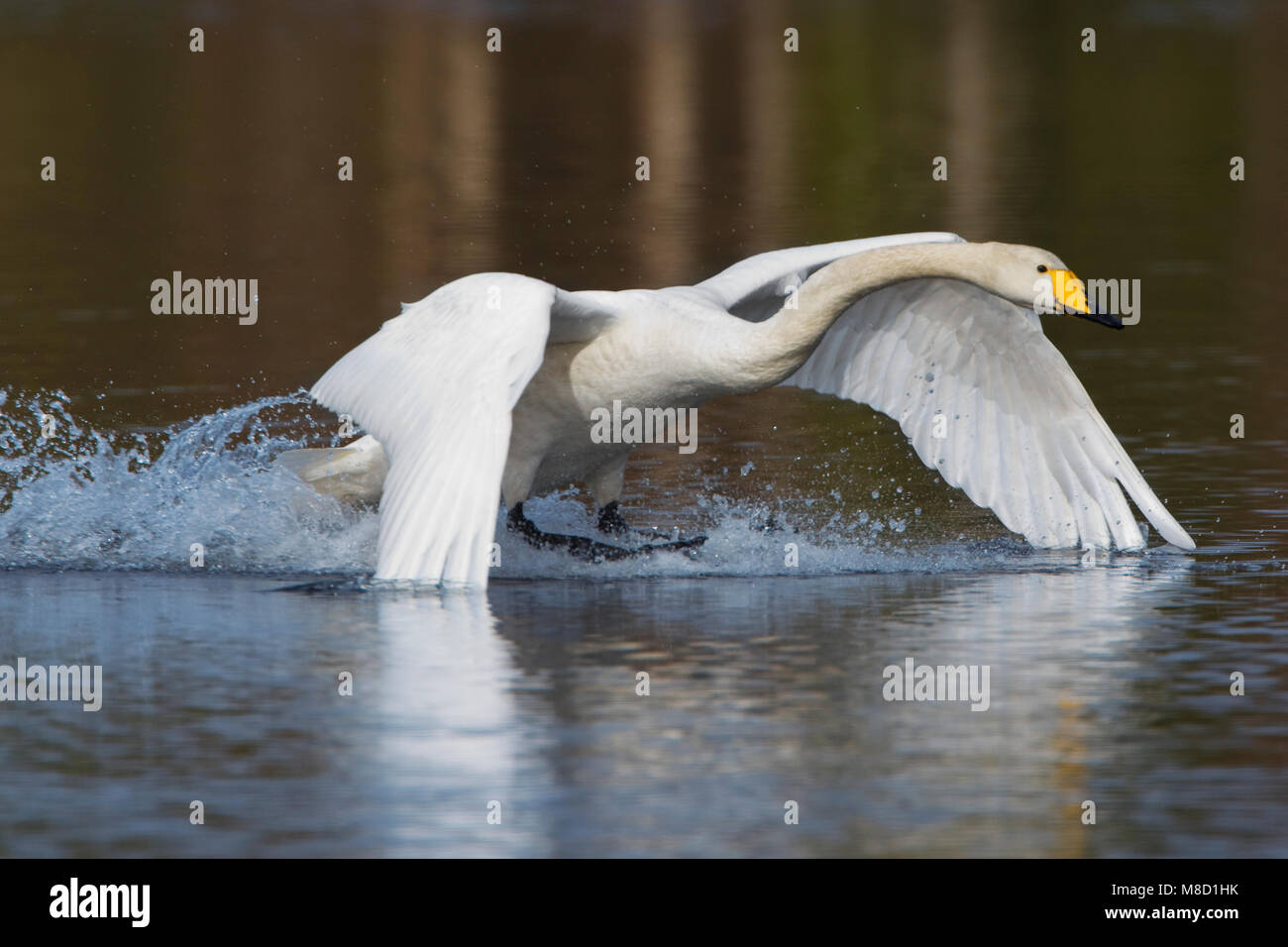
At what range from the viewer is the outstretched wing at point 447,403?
9.65 metres

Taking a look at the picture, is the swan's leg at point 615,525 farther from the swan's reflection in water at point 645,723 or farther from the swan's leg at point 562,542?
the swan's reflection in water at point 645,723

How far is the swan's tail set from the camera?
1219 centimetres

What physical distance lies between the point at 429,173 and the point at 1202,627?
2240 centimetres

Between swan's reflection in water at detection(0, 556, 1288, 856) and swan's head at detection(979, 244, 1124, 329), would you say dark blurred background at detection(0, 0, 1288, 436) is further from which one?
swan's reflection in water at detection(0, 556, 1288, 856)

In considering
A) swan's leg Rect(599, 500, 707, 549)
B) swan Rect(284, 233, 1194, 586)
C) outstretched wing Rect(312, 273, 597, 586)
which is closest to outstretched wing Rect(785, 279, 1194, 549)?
swan Rect(284, 233, 1194, 586)

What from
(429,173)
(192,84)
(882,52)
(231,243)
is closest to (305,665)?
(231,243)

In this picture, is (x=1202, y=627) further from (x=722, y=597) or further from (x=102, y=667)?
(x=102, y=667)

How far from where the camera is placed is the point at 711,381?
36.7 ft

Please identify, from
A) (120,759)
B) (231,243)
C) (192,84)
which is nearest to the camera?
(120,759)

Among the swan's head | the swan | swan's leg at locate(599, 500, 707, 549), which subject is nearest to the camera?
the swan

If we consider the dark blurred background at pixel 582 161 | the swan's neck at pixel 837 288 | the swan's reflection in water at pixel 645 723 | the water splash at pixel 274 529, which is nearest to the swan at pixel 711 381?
the swan's neck at pixel 837 288

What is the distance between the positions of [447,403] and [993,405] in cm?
364

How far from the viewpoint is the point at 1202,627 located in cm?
1012

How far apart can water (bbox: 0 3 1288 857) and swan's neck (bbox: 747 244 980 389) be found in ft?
3.61
